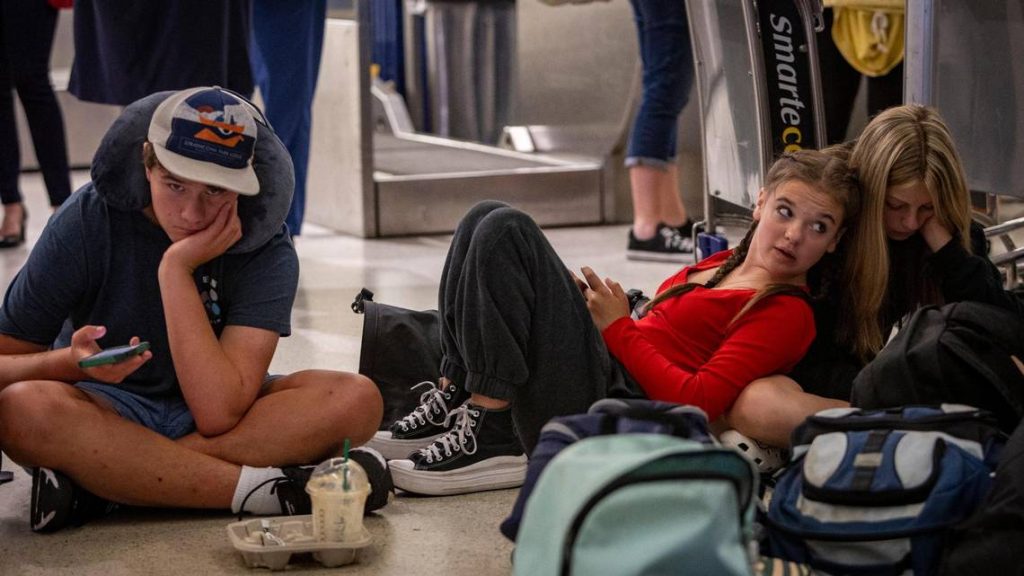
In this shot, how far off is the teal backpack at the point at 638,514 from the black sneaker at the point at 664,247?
2.94 metres

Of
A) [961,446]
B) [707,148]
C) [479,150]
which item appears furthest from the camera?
[479,150]

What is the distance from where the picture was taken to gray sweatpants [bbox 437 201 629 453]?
2350 mm

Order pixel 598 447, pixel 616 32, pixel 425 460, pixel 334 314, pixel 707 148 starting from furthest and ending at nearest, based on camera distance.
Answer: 1. pixel 616 32
2. pixel 334 314
3. pixel 707 148
4. pixel 425 460
5. pixel 598 447

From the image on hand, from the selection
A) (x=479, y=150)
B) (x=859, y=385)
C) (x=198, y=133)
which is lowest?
(x=479, y=150)

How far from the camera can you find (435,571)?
215 centimetres

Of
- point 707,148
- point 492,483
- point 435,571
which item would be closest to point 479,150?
point 707,148

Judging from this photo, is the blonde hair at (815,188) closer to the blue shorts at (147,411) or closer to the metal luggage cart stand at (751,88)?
the metal luggage cart stand at (751,88)

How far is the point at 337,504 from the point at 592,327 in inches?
20.0

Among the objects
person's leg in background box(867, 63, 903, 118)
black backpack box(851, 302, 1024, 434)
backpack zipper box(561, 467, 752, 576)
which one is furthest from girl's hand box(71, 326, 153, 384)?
person's leg in background box(867, 63, 903, 118)

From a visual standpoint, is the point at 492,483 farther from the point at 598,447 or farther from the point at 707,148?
the point at 707,148

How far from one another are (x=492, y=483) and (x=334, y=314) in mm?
1492

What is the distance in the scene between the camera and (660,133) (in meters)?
4.54

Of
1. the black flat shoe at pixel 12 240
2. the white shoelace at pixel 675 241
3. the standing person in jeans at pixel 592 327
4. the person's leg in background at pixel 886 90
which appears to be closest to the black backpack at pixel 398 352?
the standing person in jeans at pixel 592 327

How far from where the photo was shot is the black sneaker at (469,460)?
8.17 feet
